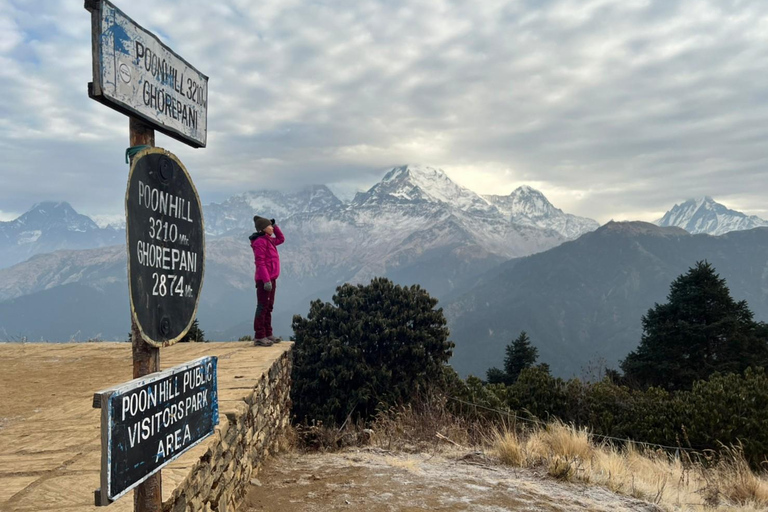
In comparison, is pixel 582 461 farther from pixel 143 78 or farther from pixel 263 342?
pixel 143 78

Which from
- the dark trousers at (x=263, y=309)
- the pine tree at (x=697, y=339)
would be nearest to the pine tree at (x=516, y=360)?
the pine tree at (x=697, y=339)

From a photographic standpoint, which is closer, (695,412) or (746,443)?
(746,443)

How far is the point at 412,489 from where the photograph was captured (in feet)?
14.9

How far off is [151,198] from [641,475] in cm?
594

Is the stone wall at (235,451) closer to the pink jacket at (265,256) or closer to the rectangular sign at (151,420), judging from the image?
the rectangular sign at (151,420)

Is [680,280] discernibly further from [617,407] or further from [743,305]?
[617,407]

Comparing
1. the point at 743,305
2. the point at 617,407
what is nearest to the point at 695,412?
the point at 617,407

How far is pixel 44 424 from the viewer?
3.98 meters

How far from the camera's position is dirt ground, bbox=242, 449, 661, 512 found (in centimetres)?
417

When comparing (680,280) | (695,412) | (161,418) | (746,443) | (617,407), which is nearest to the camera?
(161,418)

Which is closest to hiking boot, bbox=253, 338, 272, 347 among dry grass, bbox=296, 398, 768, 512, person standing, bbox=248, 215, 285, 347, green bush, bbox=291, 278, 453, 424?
person standing, bbox=248, 215, 285, 347

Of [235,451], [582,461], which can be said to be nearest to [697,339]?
[582,461]

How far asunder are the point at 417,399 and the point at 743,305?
24.5 meters

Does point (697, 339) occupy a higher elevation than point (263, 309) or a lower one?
lower
